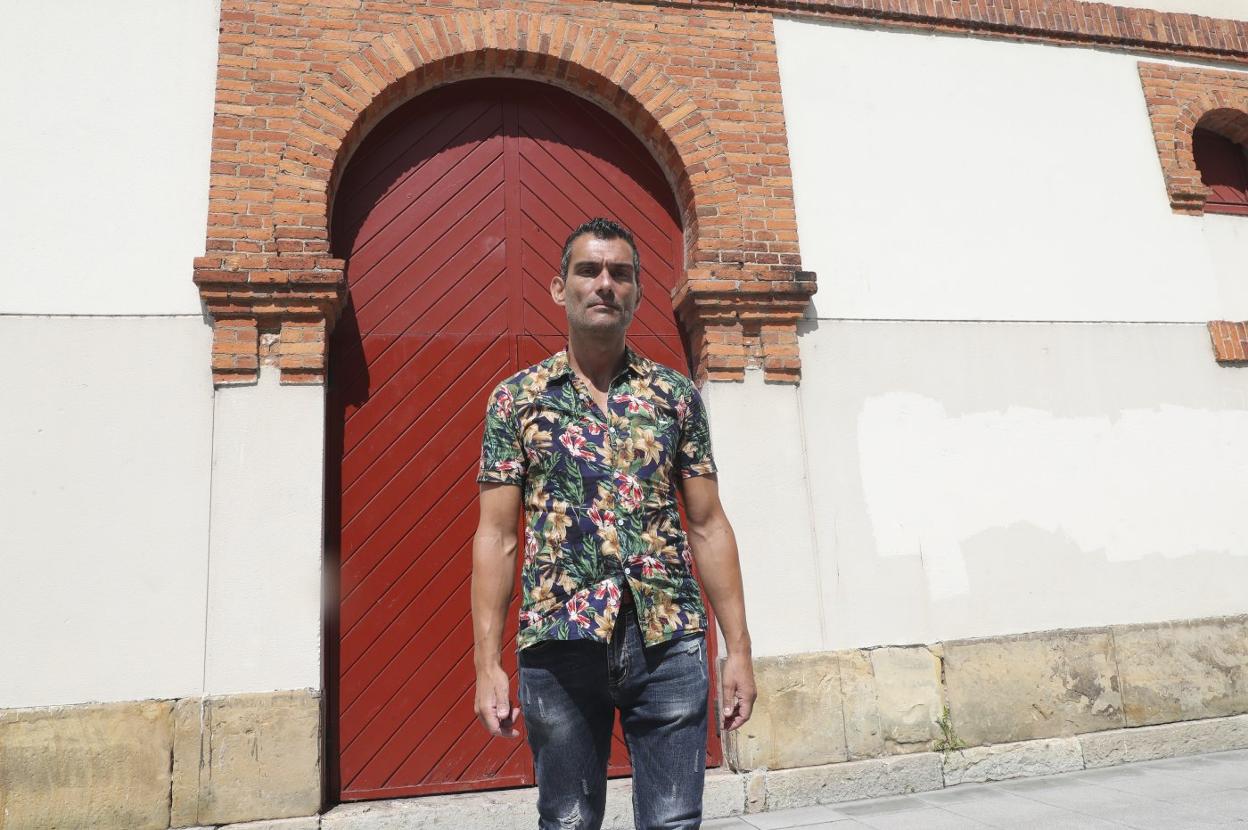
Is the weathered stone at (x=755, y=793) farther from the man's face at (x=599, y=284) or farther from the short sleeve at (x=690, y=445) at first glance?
the man's face at (x=599, y=284)

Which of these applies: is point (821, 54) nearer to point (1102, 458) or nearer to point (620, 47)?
point (620, 47)

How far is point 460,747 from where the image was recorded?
15.0ft

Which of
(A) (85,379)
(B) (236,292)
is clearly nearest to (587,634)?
(B) (236,292)

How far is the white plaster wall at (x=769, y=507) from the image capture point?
4691 mm

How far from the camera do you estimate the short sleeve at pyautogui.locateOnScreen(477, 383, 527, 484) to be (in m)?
2.12

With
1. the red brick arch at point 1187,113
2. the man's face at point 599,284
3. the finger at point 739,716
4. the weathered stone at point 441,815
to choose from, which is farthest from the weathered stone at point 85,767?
the red brick arch at point 1187,113

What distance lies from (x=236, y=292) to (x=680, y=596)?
3416 millimetres

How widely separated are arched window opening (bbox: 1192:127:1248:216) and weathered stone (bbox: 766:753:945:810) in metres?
4.80

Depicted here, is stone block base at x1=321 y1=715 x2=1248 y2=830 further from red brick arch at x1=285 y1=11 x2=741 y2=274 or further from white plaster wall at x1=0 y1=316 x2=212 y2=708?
red brick arch at x1=285 y1=11 x2=741 y2=274

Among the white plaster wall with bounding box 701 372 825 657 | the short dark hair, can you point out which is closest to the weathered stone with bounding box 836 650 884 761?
the white plaster wall with bounding box 701 372 825 657

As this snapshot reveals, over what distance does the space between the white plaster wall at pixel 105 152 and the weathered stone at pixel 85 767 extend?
6.77 feet

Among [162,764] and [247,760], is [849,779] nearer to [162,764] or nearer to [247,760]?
[247,760]

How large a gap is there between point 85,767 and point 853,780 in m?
3.84

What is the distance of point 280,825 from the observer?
396 cm
